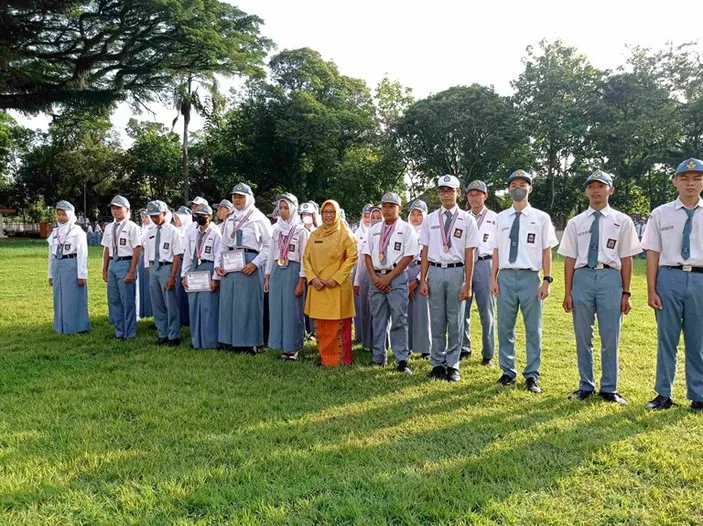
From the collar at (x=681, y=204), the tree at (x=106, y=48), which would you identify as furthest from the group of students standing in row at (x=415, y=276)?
the tree at (x=106, y=48)

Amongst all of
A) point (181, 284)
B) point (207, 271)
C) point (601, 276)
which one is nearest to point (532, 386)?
point (601, 276)

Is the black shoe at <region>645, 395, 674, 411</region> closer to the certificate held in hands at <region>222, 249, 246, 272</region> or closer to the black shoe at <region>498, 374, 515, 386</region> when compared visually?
the black shoe at <region>498, 374, 515, 386</region>

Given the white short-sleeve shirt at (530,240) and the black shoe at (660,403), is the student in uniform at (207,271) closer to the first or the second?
the white short-sleeve shirt at (530,240)

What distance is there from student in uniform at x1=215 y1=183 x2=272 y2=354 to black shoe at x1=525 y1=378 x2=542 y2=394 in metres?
3.44

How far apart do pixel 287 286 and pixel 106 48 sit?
15202 millimetres

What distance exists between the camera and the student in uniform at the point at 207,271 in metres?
7.52

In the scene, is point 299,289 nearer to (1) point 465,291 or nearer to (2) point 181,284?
(1) point 465,291

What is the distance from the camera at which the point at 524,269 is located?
558 cm

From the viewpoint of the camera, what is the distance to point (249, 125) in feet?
122

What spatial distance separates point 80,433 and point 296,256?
3339 millimetres

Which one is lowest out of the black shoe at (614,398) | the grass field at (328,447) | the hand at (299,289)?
the grass field at (328,447)

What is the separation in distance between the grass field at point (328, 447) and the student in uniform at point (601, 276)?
336 millimetres

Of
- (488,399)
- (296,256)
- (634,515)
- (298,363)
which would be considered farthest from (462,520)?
(296,256)

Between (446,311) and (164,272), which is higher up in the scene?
(164,272)
